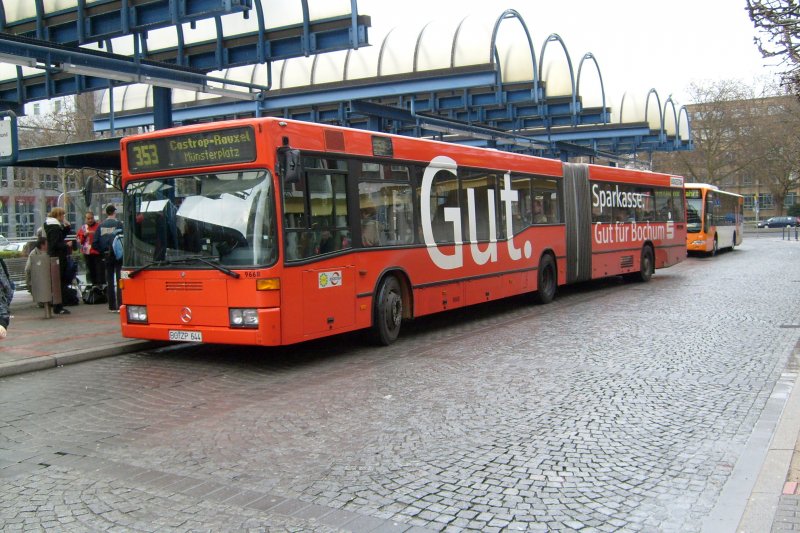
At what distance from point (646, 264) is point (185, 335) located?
14446mm

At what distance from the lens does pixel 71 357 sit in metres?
9.29

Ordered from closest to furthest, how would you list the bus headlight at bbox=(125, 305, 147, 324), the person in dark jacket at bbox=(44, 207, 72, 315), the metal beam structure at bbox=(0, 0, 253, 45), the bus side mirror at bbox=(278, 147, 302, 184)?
the bus side mirror at bbox=(278, 147, 302, 184) → the bus headlight at bbox=(125, 305, 147, 324) → the metal beam structure at bbox=(0, 0, 253, 45) → the person in dark jacket at bbox=(44, 207, 72, 315)

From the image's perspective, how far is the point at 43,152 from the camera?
1445 cm

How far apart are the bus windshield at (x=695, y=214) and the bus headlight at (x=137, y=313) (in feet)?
87.0

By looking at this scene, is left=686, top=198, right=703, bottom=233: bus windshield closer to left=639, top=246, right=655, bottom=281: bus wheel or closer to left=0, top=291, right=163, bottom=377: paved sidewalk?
left=639, top=246, right=655, bottom=281: bus wheel

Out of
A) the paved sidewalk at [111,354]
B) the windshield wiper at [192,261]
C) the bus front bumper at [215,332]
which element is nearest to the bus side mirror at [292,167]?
the windshield wiper at [192,261]

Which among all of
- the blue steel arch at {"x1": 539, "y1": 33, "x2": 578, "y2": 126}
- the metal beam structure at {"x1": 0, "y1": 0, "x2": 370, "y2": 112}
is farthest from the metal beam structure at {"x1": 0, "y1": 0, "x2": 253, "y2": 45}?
the blue steel arch at {"x1": 539, "y1": 33, "x2": 578, "y2": 126}

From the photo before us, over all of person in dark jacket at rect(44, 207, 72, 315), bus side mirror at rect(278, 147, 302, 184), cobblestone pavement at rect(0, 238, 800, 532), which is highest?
bus side mirror at rect(278, 147, 302, 184)

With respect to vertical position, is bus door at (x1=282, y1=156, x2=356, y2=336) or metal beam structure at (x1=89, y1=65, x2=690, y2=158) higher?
metal beam structure at (x1=89, y1=65, x2=690, y2=158)

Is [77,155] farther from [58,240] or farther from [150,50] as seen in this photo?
[150,50]

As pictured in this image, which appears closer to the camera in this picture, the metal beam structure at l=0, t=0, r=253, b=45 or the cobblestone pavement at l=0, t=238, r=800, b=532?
the cobblestone pavement at l=0, t=238, r=800, b=532

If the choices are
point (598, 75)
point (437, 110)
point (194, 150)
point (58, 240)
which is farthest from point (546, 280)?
point (598, 75)

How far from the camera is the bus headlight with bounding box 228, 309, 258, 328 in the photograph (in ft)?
27.4

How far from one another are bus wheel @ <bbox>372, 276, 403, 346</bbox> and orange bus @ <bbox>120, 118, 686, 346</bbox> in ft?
0.07
